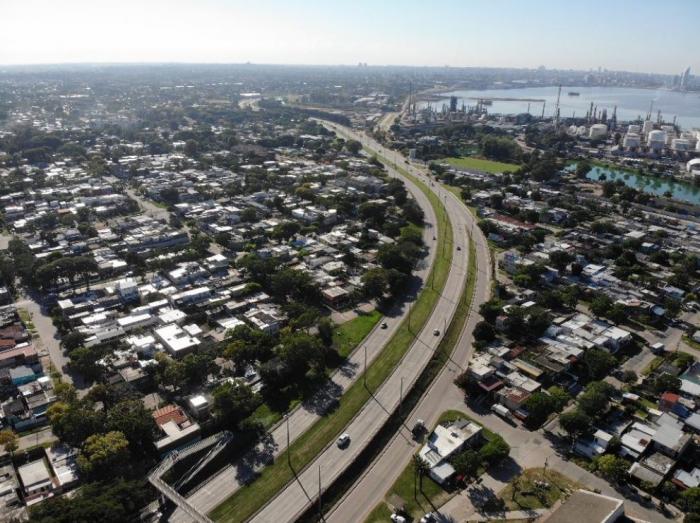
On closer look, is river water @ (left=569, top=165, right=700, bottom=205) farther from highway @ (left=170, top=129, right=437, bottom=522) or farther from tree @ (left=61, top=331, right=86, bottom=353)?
tree @ (left=61, top=331, right=86, bottom=353)

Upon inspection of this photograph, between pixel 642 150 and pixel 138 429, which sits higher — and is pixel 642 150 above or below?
above

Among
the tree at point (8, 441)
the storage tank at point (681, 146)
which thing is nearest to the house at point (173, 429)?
the tree at point (8, 441)

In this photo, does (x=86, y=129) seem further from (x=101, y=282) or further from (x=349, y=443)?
(x=349, y=443)

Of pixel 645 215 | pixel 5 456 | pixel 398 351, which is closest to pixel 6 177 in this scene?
pixel 5 456

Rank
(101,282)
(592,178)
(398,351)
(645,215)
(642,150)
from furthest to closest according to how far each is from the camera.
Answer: (642,150)
(592,178)
(645,215)
(101,282)
(398,351)

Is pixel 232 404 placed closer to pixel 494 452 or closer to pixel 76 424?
pixel 76 424

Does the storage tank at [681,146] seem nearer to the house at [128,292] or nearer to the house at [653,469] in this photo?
the house at [653,469]

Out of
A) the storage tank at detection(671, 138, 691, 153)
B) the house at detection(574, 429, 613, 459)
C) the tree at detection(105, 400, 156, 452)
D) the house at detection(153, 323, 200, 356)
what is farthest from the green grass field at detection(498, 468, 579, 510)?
the storage tank at detection(671, 138, 691, 153)

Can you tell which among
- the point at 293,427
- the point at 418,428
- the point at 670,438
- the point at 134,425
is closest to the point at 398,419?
the point at 418,428
